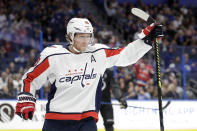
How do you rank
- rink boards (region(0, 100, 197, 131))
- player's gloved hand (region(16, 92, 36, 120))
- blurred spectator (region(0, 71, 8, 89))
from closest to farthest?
1. player's gloved hand (region(16, 92, 36, 120))
2. rink boards (region(0, 100, 197, 131))
3. blurred spectator (region(0, 71, 8, 89))

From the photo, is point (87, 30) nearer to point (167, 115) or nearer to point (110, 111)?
point (110, 111)

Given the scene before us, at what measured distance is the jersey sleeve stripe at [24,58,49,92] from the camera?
3549 millimetres

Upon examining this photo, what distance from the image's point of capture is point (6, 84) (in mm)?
8445

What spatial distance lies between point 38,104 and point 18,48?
123 centimetres

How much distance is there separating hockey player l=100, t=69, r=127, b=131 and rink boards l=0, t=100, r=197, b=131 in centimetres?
188

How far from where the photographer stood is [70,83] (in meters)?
3.55

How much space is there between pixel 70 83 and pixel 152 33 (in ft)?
2.77

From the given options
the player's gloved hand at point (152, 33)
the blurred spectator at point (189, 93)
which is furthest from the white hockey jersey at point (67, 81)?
the blurred spectator at point (189, 93)

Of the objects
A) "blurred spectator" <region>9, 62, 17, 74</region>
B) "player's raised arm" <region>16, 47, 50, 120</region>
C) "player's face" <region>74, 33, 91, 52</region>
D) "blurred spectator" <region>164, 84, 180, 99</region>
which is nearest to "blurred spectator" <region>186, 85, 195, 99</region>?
"blurred spectator" <region>164, 84, 180, 99</region>

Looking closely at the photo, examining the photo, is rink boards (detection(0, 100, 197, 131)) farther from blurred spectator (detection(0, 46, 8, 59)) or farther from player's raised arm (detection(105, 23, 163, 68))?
player's raised arm (detection(105, 23, 163, 68))

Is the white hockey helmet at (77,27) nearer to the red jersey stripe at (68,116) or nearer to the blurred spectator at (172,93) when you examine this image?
the red jersey stripe at (68,116)

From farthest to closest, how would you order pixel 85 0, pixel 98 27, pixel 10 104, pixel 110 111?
pixel 85 0
pixel 98 27
pixel 10 104
pixel 110 111

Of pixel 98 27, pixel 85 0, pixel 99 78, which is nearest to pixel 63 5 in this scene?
pixel 98 27

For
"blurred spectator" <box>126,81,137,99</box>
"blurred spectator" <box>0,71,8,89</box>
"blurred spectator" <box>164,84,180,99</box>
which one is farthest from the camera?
Answer: "blurred spectator" <box>164,84,180,99</box>
